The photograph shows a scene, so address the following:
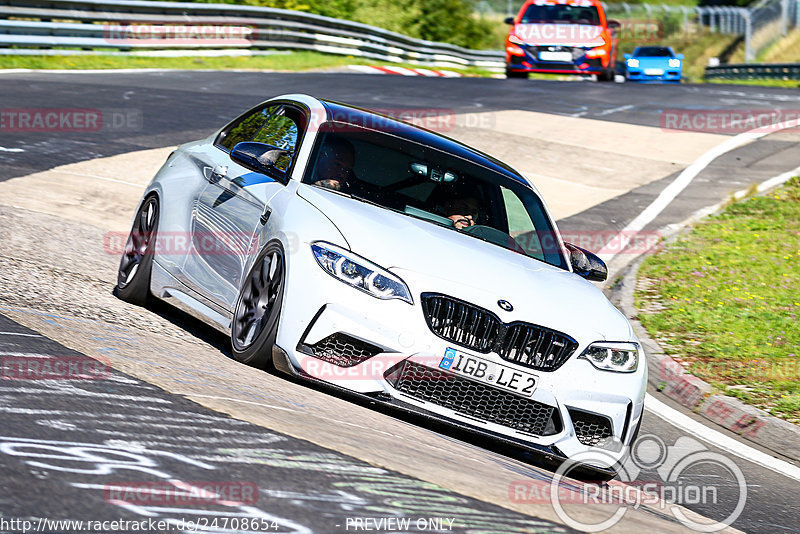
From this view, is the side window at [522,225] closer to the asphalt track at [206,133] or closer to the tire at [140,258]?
the asphalt track at [206,133]

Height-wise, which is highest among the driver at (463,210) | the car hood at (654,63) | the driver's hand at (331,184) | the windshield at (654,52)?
the driver's hand at (331,184)

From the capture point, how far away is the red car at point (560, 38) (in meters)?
27.5

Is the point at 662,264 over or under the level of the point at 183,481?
under

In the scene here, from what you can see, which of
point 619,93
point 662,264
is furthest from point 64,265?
point 619,93

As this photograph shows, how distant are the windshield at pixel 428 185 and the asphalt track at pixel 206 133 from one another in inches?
50.6

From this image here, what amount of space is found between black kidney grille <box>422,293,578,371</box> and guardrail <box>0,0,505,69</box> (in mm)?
19323

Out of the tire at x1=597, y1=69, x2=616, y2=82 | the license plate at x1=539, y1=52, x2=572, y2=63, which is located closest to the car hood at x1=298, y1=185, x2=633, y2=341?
the license plate at x1=539, y1=52, x2=572, y2=63

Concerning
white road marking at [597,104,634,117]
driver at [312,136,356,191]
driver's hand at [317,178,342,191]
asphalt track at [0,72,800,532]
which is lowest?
white road marking at [597,104,634,117]

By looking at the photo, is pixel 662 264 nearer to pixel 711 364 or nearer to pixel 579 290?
pixel 711 364

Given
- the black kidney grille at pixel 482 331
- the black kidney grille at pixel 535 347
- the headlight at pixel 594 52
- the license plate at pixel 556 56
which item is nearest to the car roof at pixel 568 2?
the headlight at pixel 594 52

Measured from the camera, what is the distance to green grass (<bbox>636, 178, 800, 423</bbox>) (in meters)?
8.38

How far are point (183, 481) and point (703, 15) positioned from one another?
67.2 meters

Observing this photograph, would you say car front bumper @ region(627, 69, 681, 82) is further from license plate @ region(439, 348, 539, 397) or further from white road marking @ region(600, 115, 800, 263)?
license plate @ region(439, 348, 539, 397)

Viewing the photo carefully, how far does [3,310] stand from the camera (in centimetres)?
621
